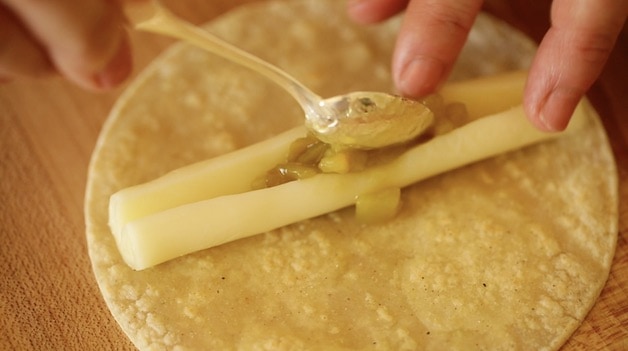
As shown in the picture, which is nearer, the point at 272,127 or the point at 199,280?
the point at 199,280

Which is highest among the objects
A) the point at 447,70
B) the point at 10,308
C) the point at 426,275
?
the point at 447,70

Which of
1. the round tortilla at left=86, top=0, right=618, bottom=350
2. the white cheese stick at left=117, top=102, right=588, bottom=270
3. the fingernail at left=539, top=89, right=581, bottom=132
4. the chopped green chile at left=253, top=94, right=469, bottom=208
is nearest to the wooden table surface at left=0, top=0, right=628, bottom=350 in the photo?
the round tortilla at left=86, top=0, right=618, bottom=350

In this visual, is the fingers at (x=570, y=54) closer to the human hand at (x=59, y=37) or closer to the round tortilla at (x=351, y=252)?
the round tortilla at (x=351, y=252)

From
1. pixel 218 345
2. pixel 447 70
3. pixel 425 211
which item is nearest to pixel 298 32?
pixel 447 70

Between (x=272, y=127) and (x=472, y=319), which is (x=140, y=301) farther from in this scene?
(x=472, y=319)

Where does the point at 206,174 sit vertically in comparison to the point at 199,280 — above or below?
above

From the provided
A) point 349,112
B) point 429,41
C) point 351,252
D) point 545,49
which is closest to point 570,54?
point 545,49

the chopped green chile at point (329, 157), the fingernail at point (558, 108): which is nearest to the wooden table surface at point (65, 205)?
the fingernail at point (558, 108)
